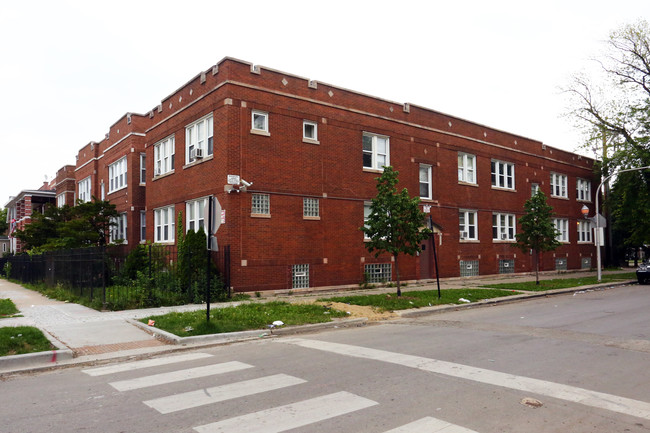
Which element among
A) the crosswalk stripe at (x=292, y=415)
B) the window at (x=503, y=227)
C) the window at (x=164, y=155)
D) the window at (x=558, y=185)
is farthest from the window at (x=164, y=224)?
the window at (x=558, y=185)

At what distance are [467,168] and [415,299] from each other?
45.7 ft

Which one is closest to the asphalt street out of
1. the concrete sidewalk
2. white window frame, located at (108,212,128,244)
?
the concrete sidewalk

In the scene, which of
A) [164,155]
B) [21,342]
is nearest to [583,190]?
[164,155]

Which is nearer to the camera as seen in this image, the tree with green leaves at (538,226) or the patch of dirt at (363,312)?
the patch of dirt at (363,312)

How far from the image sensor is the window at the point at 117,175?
28.8 meters

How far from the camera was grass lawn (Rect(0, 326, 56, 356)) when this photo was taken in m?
8.60

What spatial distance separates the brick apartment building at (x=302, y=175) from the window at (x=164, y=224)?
0.32 ft

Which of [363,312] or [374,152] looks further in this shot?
[374,152]

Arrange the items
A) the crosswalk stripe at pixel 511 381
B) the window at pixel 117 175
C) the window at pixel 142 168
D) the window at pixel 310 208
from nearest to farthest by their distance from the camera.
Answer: the crosswalk stripe at pixel 511 381 < the window at pixel 310 208 < the window at pixel 142 168 < the window at pixel 117 175

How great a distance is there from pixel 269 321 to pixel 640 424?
8217 millimetres

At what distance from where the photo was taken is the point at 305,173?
19859 millimetres

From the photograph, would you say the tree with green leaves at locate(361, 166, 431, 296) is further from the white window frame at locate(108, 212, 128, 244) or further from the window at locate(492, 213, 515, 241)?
the white window frame at locate(108, 212, 128, 244)

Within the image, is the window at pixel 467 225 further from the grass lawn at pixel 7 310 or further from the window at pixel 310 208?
the grass lawn at pixel 7 310

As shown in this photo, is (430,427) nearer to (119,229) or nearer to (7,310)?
(7,310)
